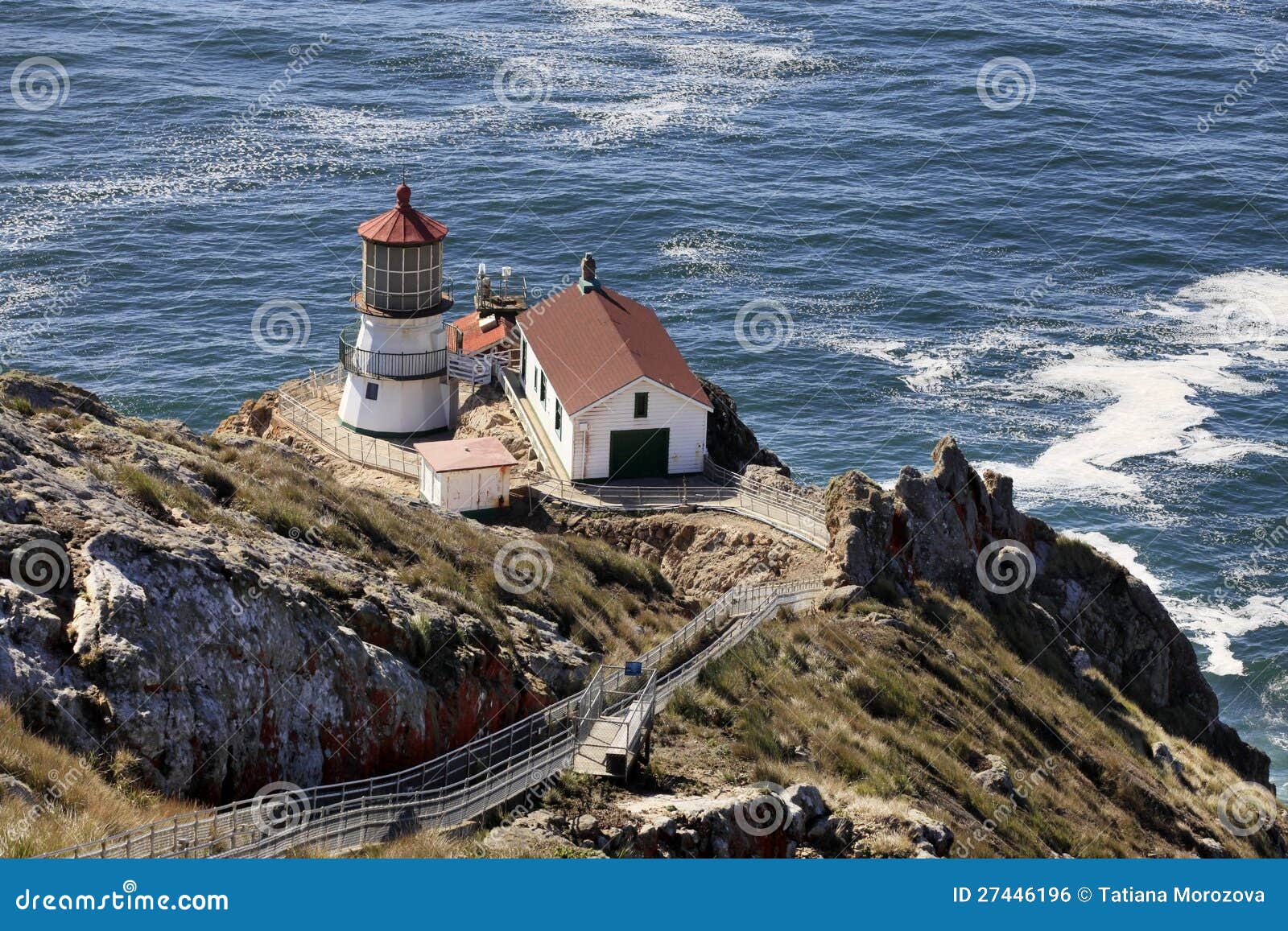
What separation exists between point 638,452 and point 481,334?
10526mm

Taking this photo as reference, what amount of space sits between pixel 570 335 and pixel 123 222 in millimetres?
42859

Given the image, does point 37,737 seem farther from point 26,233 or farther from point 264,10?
point 264,10

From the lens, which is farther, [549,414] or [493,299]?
[493,299]

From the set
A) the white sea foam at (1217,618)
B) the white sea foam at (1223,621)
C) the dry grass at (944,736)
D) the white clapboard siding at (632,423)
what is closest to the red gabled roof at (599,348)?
the white clapboard siding at (632,423)

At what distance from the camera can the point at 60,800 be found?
1647cm

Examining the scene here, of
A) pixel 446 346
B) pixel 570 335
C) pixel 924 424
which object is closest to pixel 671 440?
pixel 570 335

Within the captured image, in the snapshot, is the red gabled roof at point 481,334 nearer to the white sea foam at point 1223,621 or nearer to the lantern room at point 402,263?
the lantern room at point 402,263

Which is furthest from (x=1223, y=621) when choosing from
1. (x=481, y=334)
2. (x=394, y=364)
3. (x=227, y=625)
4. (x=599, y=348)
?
(x=227, y=625)

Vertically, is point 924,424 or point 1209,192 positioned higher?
point 1209,192

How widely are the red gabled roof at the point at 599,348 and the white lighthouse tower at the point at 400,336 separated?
125 inches

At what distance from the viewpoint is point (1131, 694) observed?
40094 millimetres

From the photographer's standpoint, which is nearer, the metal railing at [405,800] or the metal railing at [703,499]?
the metal railing at [405,800]

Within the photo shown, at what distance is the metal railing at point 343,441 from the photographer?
46.5 meters

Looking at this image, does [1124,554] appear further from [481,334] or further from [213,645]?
[213,645]
